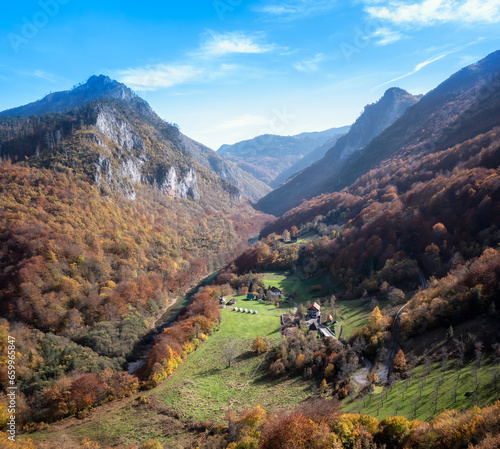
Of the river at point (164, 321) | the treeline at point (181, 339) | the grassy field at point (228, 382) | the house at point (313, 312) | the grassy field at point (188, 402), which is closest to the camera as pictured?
the grassy field at point (188, 402)

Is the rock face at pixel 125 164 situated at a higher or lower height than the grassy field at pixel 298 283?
higher

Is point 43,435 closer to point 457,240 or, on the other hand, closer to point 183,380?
point 183,380

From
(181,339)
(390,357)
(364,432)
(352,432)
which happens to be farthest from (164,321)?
(364,432)

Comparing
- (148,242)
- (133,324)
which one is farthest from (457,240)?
(148,242)

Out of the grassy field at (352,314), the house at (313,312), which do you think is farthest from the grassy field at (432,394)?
the house at (313,312)

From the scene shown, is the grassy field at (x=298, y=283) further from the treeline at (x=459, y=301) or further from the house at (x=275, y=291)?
the treeline at (x=459, y=301)

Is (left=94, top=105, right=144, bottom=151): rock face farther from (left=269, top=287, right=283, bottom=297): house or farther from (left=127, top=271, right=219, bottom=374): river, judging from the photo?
(left=269, top=287, right=283, bottom=297): house

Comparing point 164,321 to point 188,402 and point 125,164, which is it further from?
point 125,164
